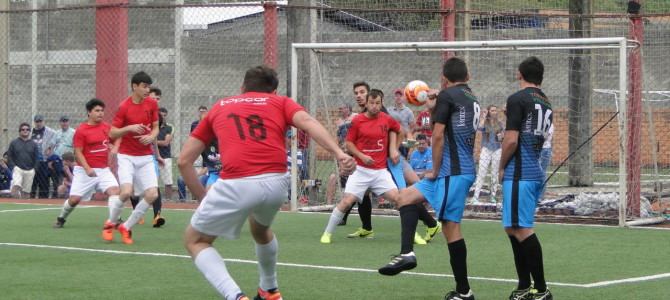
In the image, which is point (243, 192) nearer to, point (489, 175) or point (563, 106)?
point (489, 175)

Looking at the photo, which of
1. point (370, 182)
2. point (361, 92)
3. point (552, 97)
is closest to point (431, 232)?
point (370, 182)

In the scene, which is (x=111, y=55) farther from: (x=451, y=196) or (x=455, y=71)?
(x=451, y=196)

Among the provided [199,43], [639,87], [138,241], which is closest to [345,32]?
[199,43]

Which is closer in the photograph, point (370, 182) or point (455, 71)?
point (455, 71)

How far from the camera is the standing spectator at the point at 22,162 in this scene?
22953mm

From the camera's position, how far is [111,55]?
21281 mm

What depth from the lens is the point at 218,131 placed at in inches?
322

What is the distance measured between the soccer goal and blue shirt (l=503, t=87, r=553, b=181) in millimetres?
7041

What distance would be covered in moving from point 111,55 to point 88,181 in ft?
20.0

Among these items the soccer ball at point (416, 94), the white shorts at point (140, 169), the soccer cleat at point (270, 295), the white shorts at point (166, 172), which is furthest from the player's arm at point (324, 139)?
the white shorts at point (166, 172)

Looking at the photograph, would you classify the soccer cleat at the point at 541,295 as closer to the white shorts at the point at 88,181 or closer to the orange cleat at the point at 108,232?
the orange cleat at the point at 108,232

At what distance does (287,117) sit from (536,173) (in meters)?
2.14

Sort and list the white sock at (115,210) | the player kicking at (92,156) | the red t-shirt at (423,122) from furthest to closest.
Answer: the red t-shirt at (423,122) < the player kicking at (92,156) < the white sock at (115,210)

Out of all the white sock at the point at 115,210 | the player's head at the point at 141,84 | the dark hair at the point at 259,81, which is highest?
the player's head at the point at 141,84
